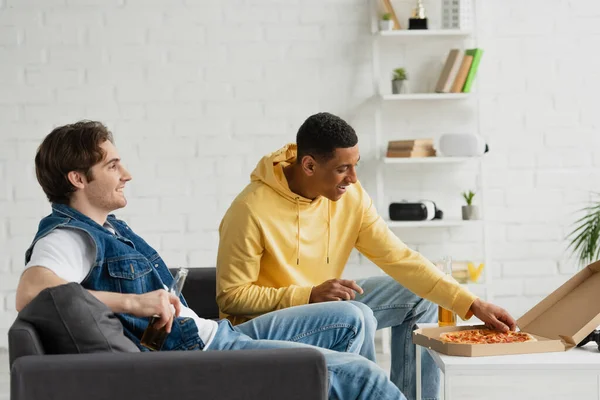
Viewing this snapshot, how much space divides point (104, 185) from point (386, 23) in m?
2.81

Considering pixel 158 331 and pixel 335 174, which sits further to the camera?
pixel 335 174

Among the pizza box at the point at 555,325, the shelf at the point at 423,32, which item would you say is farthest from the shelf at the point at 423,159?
the pizza box at the point at 555,325

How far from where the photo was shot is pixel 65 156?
229 centimetres

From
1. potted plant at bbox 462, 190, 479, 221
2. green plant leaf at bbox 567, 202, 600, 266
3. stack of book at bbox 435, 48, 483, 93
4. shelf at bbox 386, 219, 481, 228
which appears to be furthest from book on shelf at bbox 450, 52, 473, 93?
green plant leaf at bbox 567, 202, 600, 266

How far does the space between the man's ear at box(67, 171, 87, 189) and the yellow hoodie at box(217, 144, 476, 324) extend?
72 centimetres

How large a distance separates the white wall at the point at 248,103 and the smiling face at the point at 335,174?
1948mm

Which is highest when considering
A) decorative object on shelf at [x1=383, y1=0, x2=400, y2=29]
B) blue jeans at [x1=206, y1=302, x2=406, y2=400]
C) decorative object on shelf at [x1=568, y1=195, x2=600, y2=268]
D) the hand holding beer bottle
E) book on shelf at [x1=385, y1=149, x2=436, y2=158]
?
decorative object on shelf at [x1=383, y1=0, x2=400, y2=29]

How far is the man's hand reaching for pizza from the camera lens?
8.73ft

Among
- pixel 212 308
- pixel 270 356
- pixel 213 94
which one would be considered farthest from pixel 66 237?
pixel 213 94

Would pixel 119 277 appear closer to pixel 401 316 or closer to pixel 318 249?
pixel 318 249

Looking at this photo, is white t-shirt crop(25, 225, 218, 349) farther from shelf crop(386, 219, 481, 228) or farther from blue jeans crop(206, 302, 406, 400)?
shelf crop(386, 219, 481, 228)

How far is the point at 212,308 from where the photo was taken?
10.8 feet

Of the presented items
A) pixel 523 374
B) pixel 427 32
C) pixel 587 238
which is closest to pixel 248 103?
pixel 427 32

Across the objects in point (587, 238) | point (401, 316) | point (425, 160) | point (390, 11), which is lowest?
point (587, 238)
